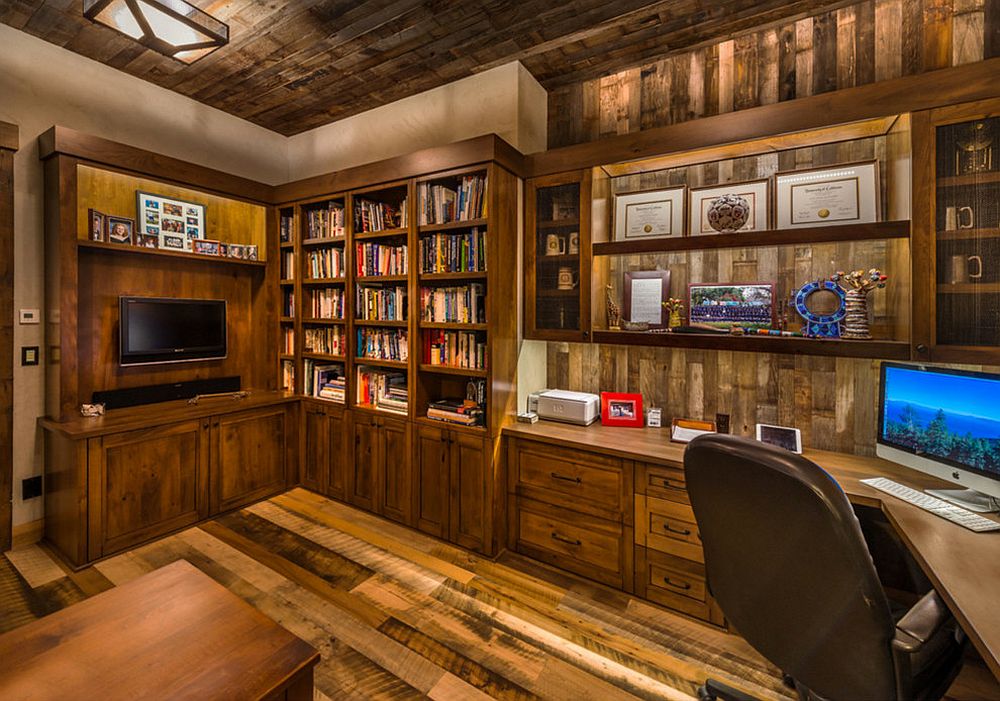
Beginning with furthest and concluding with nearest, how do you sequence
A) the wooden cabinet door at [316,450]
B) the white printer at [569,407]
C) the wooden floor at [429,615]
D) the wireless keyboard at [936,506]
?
the wooden cabinet door at [316,450] → the white printer at [569,407] → the wooden floor at [429,615] → the wireless keyboard at [936,506]

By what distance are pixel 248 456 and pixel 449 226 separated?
2.21 m

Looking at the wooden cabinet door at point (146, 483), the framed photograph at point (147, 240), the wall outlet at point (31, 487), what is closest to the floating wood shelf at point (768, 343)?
the wooden cabinet door at point (146, 483)

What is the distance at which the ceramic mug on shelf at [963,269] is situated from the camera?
1.84 meters

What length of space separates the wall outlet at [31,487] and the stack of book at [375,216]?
2482 mm

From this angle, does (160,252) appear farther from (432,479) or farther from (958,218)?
(958,218)

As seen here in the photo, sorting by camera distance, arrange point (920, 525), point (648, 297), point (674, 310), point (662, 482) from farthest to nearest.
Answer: point (648, 297) < point (674, 310) < point (662, 482) < point (920, 525)

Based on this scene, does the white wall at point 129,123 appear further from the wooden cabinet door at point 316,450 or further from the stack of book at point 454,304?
the wooden cabinet door at point 316,450

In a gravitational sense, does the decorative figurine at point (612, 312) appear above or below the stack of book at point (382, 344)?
above

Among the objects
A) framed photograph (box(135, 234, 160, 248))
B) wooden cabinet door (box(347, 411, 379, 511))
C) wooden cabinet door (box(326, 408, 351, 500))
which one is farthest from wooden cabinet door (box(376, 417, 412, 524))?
framed photograph (box(135, 234, 160, 248))

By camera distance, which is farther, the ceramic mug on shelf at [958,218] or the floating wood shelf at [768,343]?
the floating wood shelf at [768,343]

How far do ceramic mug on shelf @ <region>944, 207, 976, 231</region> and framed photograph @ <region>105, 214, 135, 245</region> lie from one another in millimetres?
4393

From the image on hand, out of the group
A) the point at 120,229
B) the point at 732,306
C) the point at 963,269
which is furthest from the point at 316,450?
the point at 963,269

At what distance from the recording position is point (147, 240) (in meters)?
3.17

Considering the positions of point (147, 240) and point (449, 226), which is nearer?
point (449, 226)
